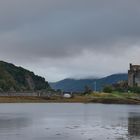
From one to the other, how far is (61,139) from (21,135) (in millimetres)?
6315

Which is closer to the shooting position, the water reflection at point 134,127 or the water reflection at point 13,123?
the water reflection at point 134,127

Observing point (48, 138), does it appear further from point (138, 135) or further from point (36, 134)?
point (138, 135)

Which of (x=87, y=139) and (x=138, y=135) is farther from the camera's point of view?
(x=138, y=135)

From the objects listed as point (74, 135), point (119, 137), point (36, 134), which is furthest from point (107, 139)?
point (36, 134)

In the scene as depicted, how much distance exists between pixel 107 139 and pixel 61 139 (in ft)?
17.5

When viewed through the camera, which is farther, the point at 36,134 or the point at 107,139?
the point at 36,134

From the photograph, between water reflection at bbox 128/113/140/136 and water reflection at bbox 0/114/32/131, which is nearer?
water reflection at bbox 128/113/140/136

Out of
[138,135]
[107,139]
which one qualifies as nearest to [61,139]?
[107,139]

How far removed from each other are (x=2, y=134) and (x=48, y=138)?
22.8 feet

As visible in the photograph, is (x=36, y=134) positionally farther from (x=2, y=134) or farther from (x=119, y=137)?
(x=119, y=137)

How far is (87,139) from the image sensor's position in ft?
183

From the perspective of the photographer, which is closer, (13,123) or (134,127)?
(134,127)

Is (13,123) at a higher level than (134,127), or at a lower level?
higher

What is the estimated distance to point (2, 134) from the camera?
6059cm
